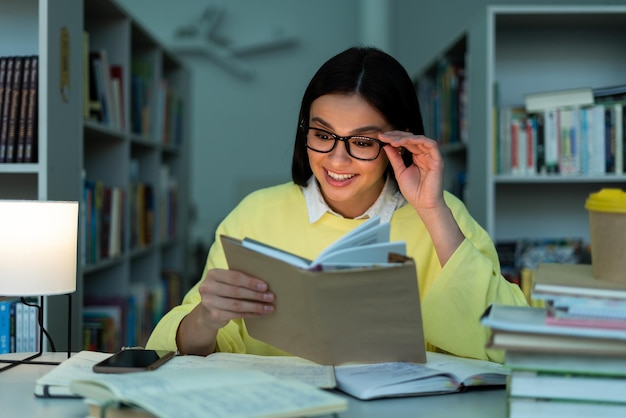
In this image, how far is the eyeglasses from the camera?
5.07 ft

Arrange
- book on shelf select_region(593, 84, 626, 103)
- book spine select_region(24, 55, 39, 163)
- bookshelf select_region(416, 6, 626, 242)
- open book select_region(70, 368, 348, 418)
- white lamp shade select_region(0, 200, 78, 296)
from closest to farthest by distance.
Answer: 1. open book select_region(70, 368, 348, 418)
2. white lamp shade select_region(0, 200, 78, 296)
3. book spine select_region(24, 55, 39, 163)
4. book on shelf select_region(593, 84, 626, 103)
5. bookshelf select_region(416, 6, 626, 242)

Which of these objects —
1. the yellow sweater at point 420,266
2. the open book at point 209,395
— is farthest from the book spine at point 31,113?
the open book at point 209,395

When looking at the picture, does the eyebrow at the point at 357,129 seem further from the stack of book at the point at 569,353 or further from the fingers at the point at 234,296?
the stack of book at the point at 569,353

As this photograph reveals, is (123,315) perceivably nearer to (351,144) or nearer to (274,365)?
(351,144)

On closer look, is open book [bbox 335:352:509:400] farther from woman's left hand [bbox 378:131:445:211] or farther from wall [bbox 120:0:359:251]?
wall [bbox 120:0:359:251]

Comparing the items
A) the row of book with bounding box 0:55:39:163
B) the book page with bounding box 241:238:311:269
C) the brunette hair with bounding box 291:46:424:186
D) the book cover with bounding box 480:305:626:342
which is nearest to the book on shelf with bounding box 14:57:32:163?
the row of book with bounding box 0:55:39:163

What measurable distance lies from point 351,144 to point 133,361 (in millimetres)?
626

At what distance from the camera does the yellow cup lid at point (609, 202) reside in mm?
919

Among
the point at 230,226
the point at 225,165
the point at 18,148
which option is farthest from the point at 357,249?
the point at 225,165

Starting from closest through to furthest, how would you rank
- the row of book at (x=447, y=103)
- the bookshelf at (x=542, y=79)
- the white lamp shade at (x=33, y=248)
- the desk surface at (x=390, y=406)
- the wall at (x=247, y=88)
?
1. the desk surface at (x=390, y=406)
2. the white lamp shade at (x=33, y=248)
3. the bookshelf at (x=542, y=79)
4. the row of book at (x=447, y=103)
5. the wall at (x=247, y=88)

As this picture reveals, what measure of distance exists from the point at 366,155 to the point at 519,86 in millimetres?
1765

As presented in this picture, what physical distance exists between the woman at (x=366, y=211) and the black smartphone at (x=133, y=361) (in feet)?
0.38

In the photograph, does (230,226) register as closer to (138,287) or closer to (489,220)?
(489,220)

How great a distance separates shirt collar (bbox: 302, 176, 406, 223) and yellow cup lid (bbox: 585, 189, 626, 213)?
2.35 feet
